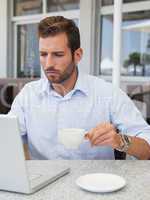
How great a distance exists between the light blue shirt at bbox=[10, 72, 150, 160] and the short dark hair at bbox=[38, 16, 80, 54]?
164mm

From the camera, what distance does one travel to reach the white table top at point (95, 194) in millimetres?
938

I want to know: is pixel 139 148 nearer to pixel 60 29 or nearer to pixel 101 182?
pixel 101 182

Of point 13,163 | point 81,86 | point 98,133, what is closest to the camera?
point 13,163

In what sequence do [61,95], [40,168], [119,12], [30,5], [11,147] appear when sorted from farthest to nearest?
1. [30,5]
2. [119,12]
3. [61,95]
4. [40,168]
5. [11,147]

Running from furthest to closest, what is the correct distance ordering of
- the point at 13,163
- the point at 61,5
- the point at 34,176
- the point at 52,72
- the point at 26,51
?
the point at 26,51, the point at 61,5, the point at 52,72, the point at 34,176, the point at 13,163

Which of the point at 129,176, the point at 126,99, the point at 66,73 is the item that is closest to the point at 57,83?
the point at 66,73

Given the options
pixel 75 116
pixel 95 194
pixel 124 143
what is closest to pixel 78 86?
pixel 75 116

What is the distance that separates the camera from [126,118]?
1521 millimetres

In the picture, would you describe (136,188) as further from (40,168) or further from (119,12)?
(119,12)

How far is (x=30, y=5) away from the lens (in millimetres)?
6594

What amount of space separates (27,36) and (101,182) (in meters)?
5.97

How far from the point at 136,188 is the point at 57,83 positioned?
66cm

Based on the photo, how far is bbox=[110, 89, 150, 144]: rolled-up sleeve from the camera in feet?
4.92

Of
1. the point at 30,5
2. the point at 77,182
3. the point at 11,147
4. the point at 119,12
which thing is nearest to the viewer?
the point at 11,147
